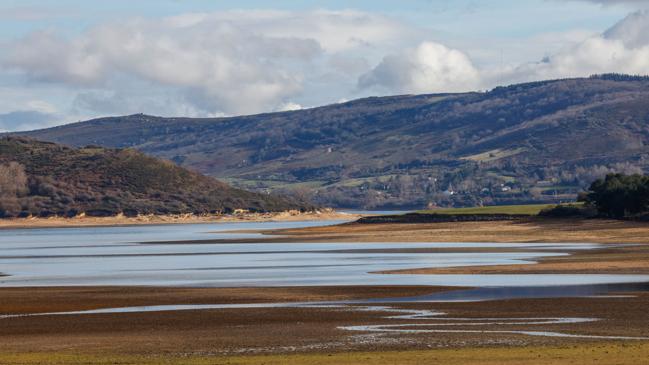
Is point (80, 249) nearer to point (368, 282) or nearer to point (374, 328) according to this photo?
point (368, 282)

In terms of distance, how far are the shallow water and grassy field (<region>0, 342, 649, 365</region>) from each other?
79.9 ft

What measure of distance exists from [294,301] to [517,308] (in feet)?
33.1

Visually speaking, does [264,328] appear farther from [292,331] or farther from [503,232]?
[503,232]

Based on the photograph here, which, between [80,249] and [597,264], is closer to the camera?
[597,264]

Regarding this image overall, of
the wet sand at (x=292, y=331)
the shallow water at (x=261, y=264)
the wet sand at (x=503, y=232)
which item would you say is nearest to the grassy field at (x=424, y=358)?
the wet sand at (x=292, y=331)

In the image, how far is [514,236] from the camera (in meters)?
118

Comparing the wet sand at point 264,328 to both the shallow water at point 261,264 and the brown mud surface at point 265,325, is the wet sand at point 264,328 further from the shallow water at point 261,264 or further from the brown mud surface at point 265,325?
the shallow water at point 261,264

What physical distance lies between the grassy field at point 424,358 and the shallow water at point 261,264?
79.9ft

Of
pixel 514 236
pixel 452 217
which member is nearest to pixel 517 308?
pixel 514 236

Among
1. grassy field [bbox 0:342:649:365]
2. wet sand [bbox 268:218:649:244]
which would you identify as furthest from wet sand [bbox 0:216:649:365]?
wet sand [bbox 268:218:649:244]

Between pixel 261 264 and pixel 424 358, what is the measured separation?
161ft

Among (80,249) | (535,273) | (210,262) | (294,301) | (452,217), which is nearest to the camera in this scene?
(294,301)

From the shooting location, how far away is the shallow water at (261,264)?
208ft

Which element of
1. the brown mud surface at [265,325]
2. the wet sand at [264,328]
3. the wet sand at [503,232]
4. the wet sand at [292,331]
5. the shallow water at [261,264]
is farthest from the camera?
the wet sand at [503,232]
